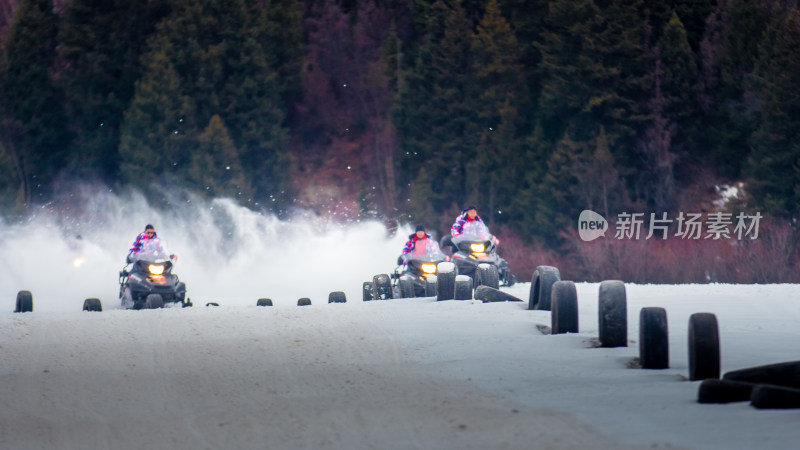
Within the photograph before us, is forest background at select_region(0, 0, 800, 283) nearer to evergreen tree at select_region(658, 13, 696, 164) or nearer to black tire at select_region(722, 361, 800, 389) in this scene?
evergreen tree at select_region(658, 13, 696, 164)

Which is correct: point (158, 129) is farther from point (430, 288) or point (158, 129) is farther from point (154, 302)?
point (430, 288)

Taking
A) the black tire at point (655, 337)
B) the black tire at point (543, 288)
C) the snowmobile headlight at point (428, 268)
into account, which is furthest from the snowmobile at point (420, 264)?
the black tire at point (655, 337)

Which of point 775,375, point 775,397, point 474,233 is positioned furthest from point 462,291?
point 775,397

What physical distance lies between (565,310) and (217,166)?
4802 cm

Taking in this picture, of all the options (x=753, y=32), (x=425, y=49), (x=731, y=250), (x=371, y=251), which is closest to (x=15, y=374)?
(x=731, y=250)

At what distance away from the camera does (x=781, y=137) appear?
4297 cm

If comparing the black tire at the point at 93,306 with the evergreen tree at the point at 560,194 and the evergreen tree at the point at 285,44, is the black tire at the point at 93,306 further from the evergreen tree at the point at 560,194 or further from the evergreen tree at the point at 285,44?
the evergreen tree at the point at 285,44

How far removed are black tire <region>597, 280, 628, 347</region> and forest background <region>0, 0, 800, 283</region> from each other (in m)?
24.8

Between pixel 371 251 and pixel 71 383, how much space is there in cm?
3165

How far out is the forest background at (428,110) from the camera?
5003cm

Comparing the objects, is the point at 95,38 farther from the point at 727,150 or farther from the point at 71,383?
the point at 71,383

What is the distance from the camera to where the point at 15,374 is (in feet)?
39.8

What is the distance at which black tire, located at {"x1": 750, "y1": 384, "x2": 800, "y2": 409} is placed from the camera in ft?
26.6

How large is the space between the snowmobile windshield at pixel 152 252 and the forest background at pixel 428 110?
16161 mm
